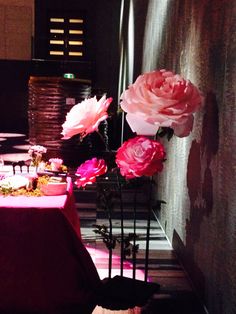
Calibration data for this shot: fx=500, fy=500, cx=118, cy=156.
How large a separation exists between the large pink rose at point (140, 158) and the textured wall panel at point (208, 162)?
1.48 feet

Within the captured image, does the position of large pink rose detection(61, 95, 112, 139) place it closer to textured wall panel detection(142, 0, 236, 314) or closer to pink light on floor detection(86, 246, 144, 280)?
textured wall panel detection(142, 0, 236, 314)

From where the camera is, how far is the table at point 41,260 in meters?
2.89

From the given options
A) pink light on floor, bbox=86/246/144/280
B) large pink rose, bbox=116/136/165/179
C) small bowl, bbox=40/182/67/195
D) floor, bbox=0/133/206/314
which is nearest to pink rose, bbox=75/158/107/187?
large pink rose, bbox=116/136/165/179

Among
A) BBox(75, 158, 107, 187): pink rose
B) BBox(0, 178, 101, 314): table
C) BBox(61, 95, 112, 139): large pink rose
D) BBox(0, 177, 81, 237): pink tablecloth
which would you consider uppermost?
BBox(61, 95, 112, 139): large pink rose

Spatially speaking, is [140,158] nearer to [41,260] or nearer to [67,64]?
[41,260]

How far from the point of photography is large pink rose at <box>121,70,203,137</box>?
242cm

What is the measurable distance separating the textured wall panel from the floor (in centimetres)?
12

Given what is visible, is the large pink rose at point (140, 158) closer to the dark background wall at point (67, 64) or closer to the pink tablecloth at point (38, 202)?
the pink tablecloth at point (38, 202)

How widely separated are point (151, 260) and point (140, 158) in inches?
86.3

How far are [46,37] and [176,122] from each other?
15.0m

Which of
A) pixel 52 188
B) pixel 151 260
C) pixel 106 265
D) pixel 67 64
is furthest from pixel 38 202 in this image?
pixel 67 64

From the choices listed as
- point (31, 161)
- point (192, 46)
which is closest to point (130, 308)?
point (31, 161)

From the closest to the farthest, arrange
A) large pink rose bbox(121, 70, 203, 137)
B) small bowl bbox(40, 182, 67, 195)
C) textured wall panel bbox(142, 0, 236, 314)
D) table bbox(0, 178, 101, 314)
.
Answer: large pink rose bbox(121, 70, 203, 137)
textured wall panel bbox(142, 0, 236, 314)
table bbox(0, 178, 101, 314)
small bowl bbox(40, 182, 67, 195)

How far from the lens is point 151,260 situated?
4469 mm
